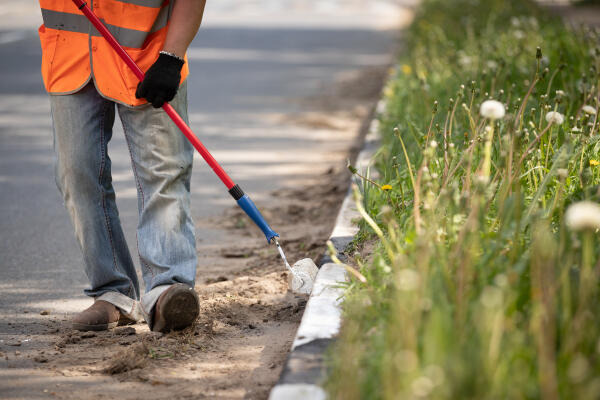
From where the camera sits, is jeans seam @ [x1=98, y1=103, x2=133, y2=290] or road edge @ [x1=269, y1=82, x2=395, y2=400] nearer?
road edge @ [x1=269, y1=82, x2=395, y2=400]

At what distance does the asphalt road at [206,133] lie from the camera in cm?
429

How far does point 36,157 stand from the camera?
255 inches

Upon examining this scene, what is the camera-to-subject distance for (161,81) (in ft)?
10.0

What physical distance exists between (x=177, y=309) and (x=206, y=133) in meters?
4.39

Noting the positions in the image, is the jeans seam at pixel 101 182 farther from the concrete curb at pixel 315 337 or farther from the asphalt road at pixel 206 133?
the concrete curb at pixel 315 337

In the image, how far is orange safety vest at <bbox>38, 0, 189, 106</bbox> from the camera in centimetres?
314

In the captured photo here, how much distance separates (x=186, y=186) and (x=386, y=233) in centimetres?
90

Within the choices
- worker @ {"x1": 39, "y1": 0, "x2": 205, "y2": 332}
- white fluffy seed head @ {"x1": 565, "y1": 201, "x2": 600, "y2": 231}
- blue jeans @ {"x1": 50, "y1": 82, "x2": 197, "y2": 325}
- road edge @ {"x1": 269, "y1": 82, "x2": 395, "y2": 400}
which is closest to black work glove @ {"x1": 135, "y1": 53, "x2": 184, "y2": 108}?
worker @ {"x1": 39, "y1": 0, "x2": 205, "y2": 332}

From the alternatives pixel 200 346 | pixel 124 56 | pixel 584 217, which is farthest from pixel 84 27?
pixel 584 217

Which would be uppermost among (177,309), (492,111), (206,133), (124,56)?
(124,56)

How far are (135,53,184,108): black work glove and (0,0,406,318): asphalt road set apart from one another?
1.13 metres

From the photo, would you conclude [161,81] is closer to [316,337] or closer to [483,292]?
[316,337]

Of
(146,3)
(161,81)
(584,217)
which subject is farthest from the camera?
(146,3)

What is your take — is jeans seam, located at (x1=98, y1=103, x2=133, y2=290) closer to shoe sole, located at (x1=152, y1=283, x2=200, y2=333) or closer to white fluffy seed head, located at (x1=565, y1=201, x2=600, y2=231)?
shoe sole, located at (x1=152, y1=283, x2=200, y2=333)
